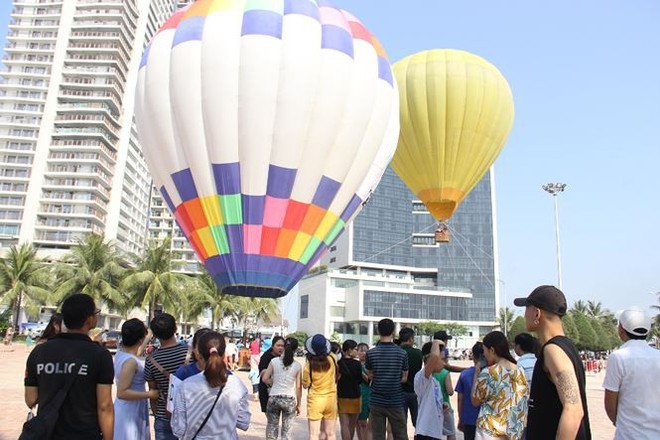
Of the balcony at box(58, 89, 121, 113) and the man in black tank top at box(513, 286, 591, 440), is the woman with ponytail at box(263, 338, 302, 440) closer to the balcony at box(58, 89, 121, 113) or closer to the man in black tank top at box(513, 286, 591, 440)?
the man in black tank top at box(513, 286, 591, 440)

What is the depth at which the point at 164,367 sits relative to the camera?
16.6ft

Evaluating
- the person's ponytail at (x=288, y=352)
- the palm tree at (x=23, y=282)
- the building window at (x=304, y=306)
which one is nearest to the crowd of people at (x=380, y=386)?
the person's ponytail at (x=288, y=352)

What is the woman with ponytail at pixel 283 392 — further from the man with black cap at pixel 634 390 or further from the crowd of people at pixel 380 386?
the man with black cap at pixel 634 390

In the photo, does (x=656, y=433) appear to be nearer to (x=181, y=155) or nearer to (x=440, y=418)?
(x=440, y=418)

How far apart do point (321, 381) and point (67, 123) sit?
81273 millimetres

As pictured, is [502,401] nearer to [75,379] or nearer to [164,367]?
[164,367]

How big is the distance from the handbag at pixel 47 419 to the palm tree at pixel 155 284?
1436 inches

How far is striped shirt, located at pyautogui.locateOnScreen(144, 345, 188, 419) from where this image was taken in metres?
5.05

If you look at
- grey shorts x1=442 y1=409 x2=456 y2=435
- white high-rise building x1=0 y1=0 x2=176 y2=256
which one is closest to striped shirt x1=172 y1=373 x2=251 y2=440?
grey shorts x1=442 y1=409 x2=456 y2=435

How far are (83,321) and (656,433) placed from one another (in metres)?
4.02

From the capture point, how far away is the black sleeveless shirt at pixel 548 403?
10.9 ft

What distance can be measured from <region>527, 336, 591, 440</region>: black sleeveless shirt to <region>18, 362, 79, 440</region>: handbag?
288 centimetres

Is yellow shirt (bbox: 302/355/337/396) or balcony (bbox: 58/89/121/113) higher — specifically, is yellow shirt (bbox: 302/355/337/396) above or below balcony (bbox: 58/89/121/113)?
below

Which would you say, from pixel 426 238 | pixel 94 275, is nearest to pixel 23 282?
pixel 94 275
